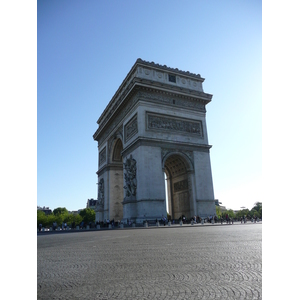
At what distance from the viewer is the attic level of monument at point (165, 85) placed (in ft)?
87.4

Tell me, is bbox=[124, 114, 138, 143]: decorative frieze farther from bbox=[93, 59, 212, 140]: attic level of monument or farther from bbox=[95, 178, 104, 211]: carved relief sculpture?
bbox=[95, 178, 104, 211]: carved relief sculpture

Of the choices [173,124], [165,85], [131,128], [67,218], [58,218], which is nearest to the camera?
[165,85]

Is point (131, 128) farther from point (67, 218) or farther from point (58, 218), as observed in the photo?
point (67, 218)

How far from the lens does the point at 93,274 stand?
344cm

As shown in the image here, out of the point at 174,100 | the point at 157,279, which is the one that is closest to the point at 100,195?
the point at 174,100

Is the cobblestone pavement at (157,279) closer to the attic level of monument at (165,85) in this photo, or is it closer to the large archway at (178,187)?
the large archway at (178,187)

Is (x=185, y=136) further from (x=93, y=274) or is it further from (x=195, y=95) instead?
(x=93, y=274)

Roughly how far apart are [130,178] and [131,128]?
5465mm

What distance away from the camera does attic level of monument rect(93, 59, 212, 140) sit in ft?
87.4

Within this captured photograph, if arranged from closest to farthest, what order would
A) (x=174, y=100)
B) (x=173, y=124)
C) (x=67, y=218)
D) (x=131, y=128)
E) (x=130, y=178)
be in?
(x=130, y=178)
(x=173, y=124)
(x=131, y=128)
(x=174, y=100)
(x=67, y=218)

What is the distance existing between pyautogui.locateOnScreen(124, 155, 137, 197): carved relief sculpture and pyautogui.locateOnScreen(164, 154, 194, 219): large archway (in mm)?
3420

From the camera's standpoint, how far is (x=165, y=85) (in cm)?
2727
